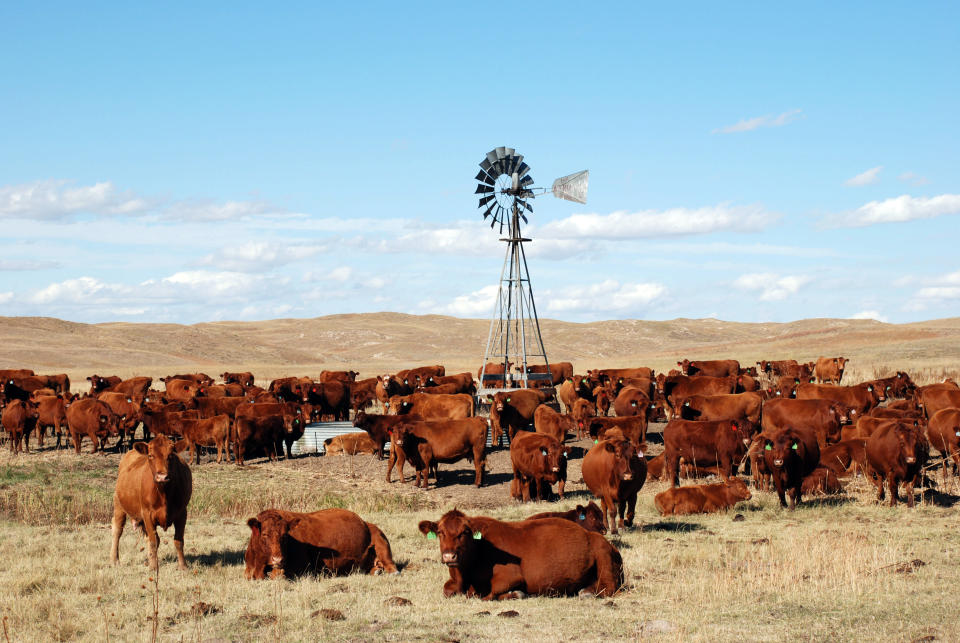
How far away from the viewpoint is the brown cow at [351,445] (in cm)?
2361

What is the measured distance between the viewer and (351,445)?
23.8m

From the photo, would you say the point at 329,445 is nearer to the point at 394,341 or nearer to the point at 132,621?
the point at 132,621

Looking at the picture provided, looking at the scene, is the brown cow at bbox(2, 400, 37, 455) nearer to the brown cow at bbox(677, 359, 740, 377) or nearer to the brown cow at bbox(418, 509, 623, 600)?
Result: the brown cow at bbox(418, 509, 623, 600)

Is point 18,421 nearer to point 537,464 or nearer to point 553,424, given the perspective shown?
point 553,424

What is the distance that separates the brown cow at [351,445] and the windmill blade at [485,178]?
10330 mm

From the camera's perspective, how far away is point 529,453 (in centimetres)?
1617

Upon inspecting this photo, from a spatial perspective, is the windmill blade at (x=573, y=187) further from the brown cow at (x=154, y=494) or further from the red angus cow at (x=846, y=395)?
the brown cow at (x=154, y=494)

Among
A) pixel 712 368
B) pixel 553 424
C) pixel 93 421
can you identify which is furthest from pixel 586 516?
pixel 712 368

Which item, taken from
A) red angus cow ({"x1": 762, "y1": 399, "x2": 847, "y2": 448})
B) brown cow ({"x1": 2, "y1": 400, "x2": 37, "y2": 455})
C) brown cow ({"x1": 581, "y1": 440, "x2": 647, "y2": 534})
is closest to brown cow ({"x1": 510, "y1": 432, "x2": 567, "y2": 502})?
brown cow ({"x1": 581, "y1": 440, "x2": 647, "y2": 534})

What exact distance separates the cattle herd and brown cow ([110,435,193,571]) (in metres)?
0.02

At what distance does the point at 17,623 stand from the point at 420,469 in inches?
440

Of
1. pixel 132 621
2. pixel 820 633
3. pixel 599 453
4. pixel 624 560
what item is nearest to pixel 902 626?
pixel 820 633

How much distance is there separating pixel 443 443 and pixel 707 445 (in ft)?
17.8

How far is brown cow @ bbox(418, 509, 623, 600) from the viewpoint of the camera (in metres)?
9.27
